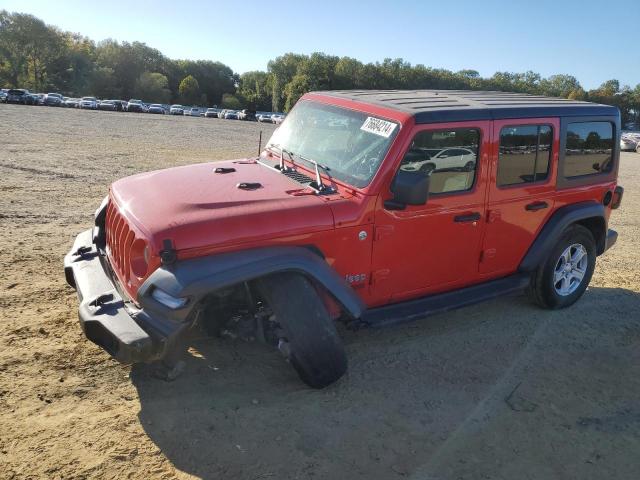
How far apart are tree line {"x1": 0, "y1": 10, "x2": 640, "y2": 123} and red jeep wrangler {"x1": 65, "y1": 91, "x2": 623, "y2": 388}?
81.0m

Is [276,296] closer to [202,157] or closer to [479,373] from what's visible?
[479,373]

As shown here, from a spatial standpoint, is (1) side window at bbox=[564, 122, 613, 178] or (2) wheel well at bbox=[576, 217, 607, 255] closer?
(1) side window at bbox=[564, 122, 613, 178]

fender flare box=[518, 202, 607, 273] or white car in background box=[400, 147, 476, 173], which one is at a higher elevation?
white car in background box=[400, 147, 476, 173]

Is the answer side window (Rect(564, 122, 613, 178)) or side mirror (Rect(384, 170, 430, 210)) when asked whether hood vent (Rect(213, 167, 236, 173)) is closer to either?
side mirror (Rect(384, 170, 430, 210))

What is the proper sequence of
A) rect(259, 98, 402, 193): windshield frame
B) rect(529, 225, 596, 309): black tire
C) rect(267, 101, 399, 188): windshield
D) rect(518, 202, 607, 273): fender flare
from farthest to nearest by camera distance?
1. rect(529, 225, 596, 309): black tire
2. rect(518, 202, 607, 273): fender flare
3. rect(267, 101, 399, 188): windshield
4. rect(259, 98, 402, 193): windshield frame

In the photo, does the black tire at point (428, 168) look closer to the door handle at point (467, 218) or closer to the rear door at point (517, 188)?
the door handle at point (467, 218)

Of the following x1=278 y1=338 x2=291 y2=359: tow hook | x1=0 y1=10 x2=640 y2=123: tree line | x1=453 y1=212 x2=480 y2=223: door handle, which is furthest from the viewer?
x1=0 y1=10 x2=640 y2=123: tree line

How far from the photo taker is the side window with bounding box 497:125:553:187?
4.51m

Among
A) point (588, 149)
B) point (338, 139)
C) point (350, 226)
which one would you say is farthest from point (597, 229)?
point (350, 226)

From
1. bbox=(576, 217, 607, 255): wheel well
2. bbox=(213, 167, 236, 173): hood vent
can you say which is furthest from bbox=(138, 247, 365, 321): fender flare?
bbox=(576, 217, 607, 255): wheel well

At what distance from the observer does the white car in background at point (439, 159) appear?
403 cm

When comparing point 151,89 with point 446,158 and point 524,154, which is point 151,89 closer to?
point 524,154

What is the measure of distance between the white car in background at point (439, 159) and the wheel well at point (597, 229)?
5.71 feet

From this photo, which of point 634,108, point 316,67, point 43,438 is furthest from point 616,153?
point 634,108
